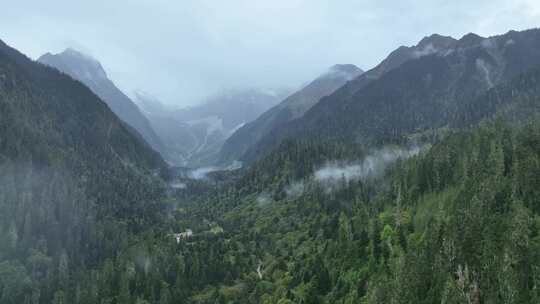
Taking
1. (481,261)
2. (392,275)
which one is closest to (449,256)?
(481,261)

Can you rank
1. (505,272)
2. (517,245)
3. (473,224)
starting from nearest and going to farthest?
(505,272) < (517,245) < (473,224)

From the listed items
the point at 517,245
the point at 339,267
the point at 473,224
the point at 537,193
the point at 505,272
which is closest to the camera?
the point at 505,272

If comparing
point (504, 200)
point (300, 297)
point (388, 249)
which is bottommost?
point (300, 297)

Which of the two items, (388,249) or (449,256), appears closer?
(449,256)

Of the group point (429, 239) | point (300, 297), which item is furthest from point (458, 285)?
point (300, 297)

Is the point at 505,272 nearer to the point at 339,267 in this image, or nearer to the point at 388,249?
the point at 388,249

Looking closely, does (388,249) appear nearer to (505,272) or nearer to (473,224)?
(473,224)

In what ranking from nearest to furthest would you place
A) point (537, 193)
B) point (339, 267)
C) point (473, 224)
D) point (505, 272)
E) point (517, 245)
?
point (505, 272) → point (517, 245) → point (473, 224) → point (537, 193) → point (339, 267)

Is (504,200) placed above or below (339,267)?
above

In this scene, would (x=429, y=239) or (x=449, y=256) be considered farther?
(x=429, y=239)
